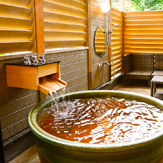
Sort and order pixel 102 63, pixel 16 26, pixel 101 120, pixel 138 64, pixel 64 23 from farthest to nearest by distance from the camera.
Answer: pixel 138 64 < pixel 102 63 < pixel 64 23 < pixel 16 26 < pixel 101 120

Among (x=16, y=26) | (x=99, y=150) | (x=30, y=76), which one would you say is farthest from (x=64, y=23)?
(x=99, y=150)

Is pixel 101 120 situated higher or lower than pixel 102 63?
lower

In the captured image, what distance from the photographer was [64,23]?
3.75 meters

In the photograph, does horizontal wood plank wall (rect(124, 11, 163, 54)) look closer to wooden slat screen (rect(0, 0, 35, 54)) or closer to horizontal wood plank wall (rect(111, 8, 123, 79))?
horizontal wood plank wall (rect(111, 8, 123, 79))

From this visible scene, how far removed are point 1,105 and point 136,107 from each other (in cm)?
168

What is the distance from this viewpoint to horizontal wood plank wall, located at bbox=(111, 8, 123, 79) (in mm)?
6539

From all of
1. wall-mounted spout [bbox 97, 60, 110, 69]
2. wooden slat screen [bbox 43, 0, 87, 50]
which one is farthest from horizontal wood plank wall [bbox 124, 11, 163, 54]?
wooden slat screen [bbox 43, 0, 87, 50]

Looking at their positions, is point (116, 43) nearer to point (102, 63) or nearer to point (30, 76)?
point (102, 63)

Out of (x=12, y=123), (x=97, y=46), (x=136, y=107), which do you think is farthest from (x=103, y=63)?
(x=12, y=123)

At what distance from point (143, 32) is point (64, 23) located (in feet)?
14.1

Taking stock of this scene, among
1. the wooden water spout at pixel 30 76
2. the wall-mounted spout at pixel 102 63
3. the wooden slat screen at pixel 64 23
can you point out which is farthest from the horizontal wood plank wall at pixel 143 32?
the wooden water spout at pixel 30 76

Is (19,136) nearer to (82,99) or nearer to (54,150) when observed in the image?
(82,99)

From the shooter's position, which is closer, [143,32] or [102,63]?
[102,63]

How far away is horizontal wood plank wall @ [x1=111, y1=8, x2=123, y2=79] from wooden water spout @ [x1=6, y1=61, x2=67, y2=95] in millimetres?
3832
